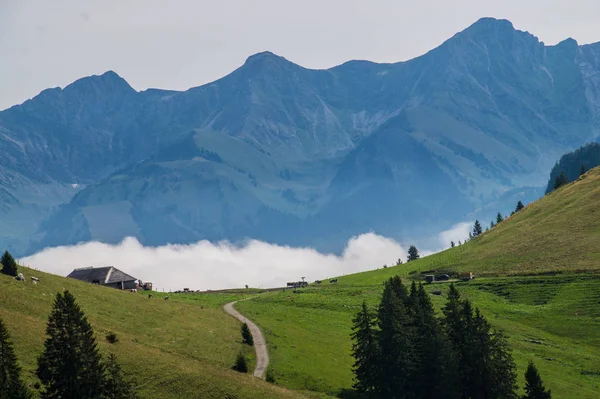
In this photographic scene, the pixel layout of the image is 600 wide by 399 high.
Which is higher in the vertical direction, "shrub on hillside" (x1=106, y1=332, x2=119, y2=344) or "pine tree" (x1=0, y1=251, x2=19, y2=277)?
"pine tree" (x1=0, y1=251, x2=19, y2=277)

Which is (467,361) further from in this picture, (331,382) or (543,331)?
(543,331)

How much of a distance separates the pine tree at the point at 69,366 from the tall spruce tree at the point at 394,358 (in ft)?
103

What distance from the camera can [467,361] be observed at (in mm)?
70250

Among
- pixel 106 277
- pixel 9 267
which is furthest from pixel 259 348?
pixel 106 277

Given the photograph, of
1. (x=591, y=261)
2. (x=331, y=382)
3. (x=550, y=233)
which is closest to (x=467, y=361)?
(x=331, y=382)

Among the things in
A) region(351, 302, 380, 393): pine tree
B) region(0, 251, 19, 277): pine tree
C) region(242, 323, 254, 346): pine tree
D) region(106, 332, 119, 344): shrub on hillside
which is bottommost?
region(351, 302, 380, 393): pine tree

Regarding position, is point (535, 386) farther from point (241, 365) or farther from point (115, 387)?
point (115, 387)

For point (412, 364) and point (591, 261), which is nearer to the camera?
point (412, 364)

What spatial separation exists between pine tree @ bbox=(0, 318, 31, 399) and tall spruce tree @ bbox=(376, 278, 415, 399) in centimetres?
3648

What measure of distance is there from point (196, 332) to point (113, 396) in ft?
99.4

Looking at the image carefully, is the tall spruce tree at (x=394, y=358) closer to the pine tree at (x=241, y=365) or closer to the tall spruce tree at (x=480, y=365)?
the tall spruce tree at (x=480, y=365)

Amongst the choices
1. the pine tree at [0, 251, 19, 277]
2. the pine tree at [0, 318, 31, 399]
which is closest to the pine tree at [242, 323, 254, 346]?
the pine tree at [0, 251, 19, 277]

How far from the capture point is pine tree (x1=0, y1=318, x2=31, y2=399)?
47875mm

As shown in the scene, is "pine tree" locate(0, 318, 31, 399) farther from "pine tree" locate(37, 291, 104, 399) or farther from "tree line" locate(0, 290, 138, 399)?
"pine tree" locate(37, 291, 104, 399)
